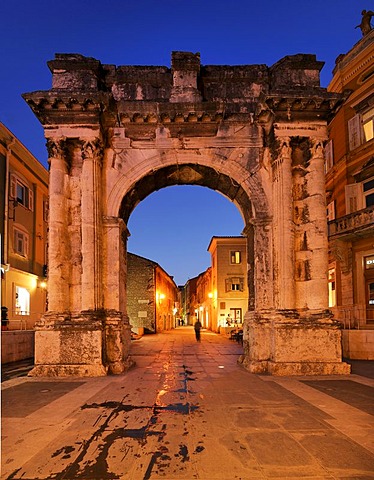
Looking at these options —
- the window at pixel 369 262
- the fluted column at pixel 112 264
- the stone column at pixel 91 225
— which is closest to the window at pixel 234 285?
the window at pixel 369 262

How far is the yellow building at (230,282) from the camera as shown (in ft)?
Answer: 118

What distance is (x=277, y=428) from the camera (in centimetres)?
561

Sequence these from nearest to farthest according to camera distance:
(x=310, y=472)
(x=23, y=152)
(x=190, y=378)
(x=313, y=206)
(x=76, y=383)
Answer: (x=310, y=472) → (x=76, y=383) → (x=190, y=378) → (x=313, y=206) → (x=23, y=152)

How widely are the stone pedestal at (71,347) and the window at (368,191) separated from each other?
42.6 feet

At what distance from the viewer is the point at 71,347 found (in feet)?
34.3

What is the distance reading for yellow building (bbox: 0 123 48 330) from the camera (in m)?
19.9

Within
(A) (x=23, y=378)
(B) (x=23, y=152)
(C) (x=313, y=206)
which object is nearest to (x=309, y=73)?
(C) (x=313, y=206)

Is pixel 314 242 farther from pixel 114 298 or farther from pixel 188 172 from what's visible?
pixel 114 298

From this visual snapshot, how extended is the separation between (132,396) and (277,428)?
10.7ft

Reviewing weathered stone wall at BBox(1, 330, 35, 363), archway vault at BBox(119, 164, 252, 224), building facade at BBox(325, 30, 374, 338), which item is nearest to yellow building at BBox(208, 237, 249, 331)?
building facade at BBox(325, 30, 374, 338)

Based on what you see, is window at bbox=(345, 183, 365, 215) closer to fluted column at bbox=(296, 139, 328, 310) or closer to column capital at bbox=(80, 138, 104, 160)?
fluted column at bbox=(296, 139, 328, 310)

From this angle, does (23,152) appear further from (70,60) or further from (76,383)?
(76,383)

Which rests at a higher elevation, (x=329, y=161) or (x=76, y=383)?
(x=329, y=161)

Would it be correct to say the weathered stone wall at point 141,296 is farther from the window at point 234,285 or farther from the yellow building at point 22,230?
the yellow building at point 22,230
